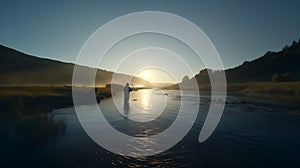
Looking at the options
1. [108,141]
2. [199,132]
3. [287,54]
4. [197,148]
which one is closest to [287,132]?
[199,132]

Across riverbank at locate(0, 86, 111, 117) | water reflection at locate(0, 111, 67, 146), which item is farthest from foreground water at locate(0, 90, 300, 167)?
riverbank at locate(0, 86, 111, 117)

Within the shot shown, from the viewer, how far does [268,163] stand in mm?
12328

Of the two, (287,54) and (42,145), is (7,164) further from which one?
(287,54)

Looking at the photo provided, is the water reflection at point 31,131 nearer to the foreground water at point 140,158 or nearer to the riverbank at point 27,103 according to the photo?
the foreground water at point 140,158

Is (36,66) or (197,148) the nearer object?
(197,148)

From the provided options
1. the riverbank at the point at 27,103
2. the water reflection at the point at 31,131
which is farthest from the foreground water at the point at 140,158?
the riverbank at the point at 27,103

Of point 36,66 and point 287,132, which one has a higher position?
point 36,66

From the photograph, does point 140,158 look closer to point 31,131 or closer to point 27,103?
point 31,131

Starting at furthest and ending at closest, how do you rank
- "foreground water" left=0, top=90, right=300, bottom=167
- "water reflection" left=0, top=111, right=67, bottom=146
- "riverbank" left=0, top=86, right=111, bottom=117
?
"riverbank" left=0, top=86, right=111, bottom=117
"water reflection" left=0, top=111, right=67, bottom=146
"foreground water" left=0, top=90, right=300, bottom=167

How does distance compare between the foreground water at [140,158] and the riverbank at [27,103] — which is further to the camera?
the riverbank at [27,103]

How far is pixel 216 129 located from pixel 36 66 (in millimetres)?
136638

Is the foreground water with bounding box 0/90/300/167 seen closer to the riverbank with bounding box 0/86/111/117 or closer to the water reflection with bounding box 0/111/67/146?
the water reflection with bounding box 0/111/67/146

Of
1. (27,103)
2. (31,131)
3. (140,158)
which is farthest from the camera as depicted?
(27,103)

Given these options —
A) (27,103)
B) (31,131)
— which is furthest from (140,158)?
(27,103)
